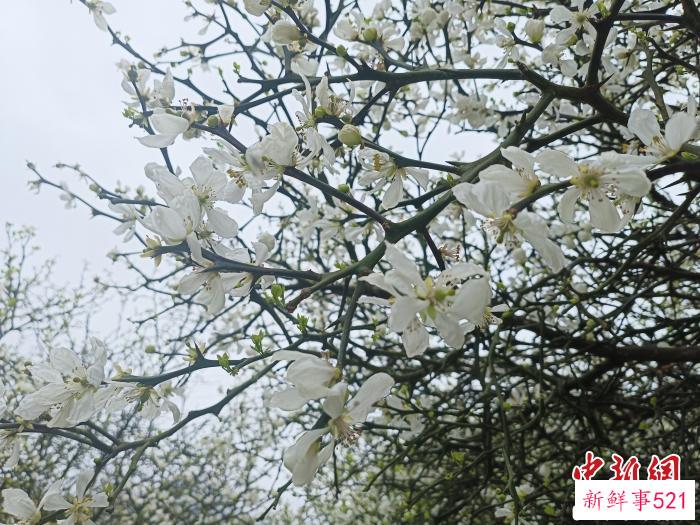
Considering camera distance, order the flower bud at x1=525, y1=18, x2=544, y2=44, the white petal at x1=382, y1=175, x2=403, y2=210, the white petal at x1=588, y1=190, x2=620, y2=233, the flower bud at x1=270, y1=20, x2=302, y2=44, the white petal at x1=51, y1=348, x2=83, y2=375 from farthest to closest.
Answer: the flower bud at x1=525, y1=18, x2=544, y2=44, the flower bud at x1=270, y1=20, x2=302, y2=44, the white petal at x1=382, y1=175, x2=403, y2=210, the white petal at x1=51, y1=348, x2=83, y2=375, the white petal at x1=588, y1=190, x2=620, y2=233

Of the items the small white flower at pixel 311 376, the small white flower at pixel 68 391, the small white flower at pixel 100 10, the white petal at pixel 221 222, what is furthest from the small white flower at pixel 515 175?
the small white flower at pixel 100 10

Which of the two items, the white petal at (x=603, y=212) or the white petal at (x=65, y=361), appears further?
the white petal at (x=65, y=361)

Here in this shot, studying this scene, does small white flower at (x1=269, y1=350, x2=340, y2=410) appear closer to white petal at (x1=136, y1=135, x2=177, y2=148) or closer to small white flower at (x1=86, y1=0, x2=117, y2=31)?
white petal at (x1=136, y1=135, x2=177, y2=148)

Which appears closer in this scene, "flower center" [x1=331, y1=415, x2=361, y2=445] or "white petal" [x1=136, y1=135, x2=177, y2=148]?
"flower center" [x1=331, y1=415, x2=361, y2=445]

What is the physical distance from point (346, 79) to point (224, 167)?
48 centimetres

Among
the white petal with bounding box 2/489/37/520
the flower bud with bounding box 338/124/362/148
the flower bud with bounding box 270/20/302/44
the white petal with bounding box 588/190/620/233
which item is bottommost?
the white petal with bounding box 2/489/37/520

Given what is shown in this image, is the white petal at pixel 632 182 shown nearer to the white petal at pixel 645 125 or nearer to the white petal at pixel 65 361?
the white petal at pixel 645 125

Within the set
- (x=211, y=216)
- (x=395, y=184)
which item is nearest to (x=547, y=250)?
(x=395, y=184)

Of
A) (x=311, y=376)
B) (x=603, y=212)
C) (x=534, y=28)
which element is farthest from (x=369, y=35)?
(x=311, y=376)

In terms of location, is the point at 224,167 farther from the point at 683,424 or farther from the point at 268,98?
the point at 683,424

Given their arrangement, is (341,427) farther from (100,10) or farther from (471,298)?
(100,10)

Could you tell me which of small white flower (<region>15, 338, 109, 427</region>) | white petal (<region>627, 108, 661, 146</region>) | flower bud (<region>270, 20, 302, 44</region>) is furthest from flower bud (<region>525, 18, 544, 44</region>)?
small white flower (<region>15, 338, 109, 427</region>)

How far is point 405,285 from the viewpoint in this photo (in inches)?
36.6

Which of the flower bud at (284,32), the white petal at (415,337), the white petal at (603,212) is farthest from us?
the flower bud at (284,32)
